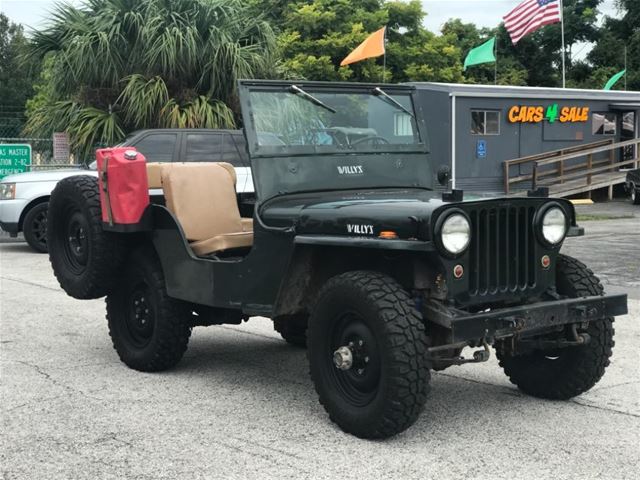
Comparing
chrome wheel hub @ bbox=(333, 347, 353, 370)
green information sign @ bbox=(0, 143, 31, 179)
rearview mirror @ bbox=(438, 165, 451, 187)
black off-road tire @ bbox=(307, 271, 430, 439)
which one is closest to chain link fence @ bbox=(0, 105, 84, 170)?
green information sign @ bbox=(0, 143, 31, 179)

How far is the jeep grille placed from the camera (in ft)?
15.0

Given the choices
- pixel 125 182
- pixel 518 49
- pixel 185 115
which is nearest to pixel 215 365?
pixel 125 182

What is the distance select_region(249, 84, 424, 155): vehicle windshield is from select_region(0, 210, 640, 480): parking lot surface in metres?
1.55

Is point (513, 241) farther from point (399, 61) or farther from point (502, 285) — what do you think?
point (399, 61)

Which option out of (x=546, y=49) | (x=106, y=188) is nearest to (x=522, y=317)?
(x=106, y=188)

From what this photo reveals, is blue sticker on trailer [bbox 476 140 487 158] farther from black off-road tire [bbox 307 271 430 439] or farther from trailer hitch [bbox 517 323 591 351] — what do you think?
black off-road tire [bbox 307 271 430 439]

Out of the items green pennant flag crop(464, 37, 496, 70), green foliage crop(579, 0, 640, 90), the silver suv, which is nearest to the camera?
the silver suv

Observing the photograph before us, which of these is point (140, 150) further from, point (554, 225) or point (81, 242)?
point (554, 225)

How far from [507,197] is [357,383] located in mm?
1245

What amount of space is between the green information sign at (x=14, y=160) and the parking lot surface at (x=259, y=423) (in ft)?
32.8

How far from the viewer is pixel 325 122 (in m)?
5.75

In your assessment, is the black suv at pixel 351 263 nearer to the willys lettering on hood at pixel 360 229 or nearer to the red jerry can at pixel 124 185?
the willys lettering on hood at pixel 360 229

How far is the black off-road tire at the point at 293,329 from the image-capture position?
18.9 feet

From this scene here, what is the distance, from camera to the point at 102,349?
7027 mm
